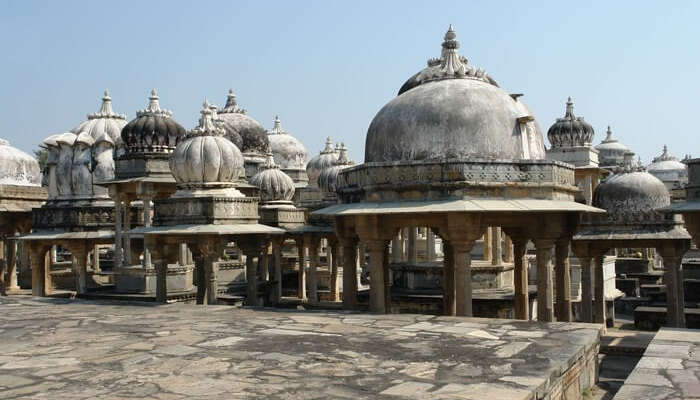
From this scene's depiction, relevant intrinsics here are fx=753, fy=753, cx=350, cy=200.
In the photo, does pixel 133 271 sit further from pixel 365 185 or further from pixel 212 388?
pixel 212 388

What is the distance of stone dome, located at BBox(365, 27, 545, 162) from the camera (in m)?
11.8

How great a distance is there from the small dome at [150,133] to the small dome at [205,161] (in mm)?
4225

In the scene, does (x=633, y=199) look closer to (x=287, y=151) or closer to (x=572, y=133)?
(x=572, y=133)

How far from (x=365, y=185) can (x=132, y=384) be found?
599cm

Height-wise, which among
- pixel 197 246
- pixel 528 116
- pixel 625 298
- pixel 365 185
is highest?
pixel 528 116

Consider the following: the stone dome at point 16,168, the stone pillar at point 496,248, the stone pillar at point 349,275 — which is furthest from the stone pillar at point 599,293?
the stone dome at point 16,168

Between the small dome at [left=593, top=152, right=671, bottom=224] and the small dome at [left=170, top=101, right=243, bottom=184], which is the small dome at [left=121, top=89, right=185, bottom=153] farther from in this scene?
the small dome at [left=593, top=152, right=671, bottom=224]

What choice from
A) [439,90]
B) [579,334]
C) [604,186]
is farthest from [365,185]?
[604,186]

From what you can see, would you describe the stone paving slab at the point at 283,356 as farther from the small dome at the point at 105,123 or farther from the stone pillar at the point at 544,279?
the small dome at the point at 105,123

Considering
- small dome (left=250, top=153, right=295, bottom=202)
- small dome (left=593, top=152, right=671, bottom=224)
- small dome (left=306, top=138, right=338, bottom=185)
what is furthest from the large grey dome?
small dome (left=306, top=138, right=338, bottom=185)

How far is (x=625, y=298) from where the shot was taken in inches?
956

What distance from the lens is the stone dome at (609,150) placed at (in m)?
40.5

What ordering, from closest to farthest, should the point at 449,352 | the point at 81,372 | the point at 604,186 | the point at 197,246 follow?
the point at 81,372
the point at 449,352
the point at 197,246
the point at 604,186

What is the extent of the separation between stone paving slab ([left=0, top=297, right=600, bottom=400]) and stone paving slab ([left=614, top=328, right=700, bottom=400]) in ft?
2.27
